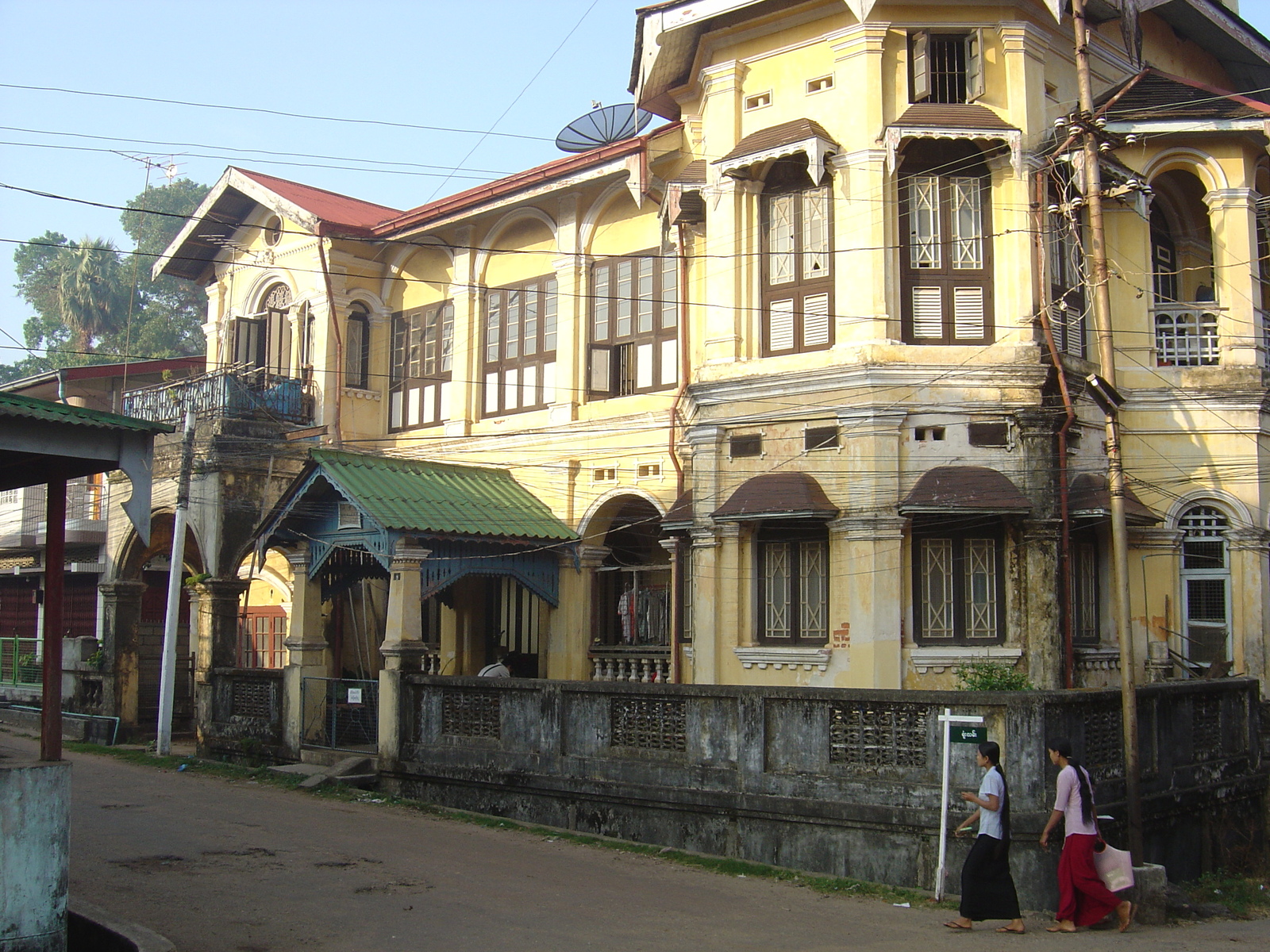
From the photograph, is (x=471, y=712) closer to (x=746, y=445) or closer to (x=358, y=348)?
(x=746, y=445)

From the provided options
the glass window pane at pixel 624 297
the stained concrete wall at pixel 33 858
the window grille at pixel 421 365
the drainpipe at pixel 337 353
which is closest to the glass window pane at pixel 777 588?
the glass window pane at pixel 624 297

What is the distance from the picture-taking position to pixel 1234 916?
1098 cm

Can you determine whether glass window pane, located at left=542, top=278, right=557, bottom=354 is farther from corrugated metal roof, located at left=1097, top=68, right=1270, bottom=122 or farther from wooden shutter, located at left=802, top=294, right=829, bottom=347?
corrugated metal roof, located at left=1097, top=68, right=1270, bottom=122

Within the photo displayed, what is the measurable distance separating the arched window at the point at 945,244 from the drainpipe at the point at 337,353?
10.5 meters

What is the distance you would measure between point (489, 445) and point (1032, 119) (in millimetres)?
9426

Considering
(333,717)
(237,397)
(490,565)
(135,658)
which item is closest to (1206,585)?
(490,565)

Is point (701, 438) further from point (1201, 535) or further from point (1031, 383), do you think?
point (1201, 535)

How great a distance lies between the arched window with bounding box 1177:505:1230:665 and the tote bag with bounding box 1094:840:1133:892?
259 inches

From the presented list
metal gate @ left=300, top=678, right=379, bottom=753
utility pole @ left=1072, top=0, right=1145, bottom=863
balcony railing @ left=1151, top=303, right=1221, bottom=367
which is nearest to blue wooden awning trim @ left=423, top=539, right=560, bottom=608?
metal gate @ left=300, top=678, right=379, bottom=753

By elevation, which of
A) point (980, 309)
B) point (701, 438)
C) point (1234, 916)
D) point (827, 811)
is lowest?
point (1234, 916)

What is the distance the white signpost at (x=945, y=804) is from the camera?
398 inches

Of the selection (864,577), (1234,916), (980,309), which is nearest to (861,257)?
(980,309)

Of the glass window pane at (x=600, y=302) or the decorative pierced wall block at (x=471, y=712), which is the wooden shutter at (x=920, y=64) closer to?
the glass window pane at (x=600, y=302)

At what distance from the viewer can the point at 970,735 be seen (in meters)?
10.2
